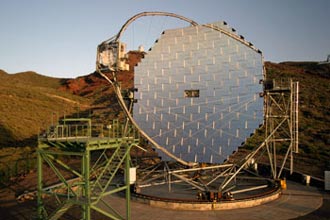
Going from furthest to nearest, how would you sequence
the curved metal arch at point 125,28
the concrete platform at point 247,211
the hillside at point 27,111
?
the hillside at point 27,111, the curved metal arch at point 125,28, the concrete platform at point 247,211

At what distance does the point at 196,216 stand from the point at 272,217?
14.6 feet

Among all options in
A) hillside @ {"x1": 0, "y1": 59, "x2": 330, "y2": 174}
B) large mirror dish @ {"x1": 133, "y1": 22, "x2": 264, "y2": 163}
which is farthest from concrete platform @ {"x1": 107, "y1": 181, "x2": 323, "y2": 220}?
hillside @ {"x1": 0, "y1": 59, "x2": 330, "y2": 174}

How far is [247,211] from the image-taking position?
859 inches

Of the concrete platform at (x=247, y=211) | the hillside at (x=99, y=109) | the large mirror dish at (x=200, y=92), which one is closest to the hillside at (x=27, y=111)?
the hillside at (x=99, y=109)

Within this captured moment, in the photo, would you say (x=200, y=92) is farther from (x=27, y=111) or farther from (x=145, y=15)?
(x=27, y=111)

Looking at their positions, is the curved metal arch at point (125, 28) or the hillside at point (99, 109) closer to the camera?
the curved metal arch at point (125, 28)

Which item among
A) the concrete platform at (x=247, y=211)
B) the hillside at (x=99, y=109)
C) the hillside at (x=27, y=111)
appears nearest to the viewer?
the concrete platform at (x=247, y=211)

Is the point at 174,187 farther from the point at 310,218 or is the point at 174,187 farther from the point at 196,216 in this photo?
the point at 310,218

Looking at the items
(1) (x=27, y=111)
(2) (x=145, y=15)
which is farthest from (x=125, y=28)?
(1) (x=27, y=111)

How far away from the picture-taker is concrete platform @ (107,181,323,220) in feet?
67.7

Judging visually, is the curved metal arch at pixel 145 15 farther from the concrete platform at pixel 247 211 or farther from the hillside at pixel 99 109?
the hillside at pixel 99 109

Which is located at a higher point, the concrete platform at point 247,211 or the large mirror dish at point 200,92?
the large mirror dish at point 200,92

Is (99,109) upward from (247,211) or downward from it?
upward

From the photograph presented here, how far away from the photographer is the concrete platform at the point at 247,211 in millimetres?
20625
